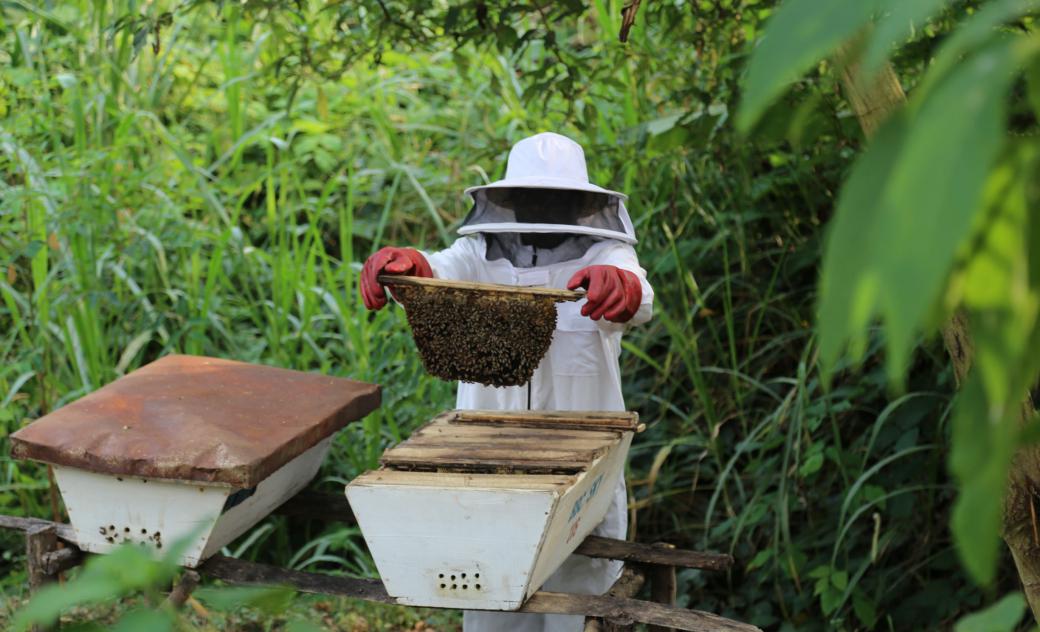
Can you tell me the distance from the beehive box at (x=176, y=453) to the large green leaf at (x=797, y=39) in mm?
2093

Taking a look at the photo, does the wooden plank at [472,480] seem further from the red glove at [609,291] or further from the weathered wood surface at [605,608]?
the red glove at [609,291]

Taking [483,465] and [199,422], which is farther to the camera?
[199,422]

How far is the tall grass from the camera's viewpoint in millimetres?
3830

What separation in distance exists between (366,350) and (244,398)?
1.21 m

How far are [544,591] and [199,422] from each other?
95 cm

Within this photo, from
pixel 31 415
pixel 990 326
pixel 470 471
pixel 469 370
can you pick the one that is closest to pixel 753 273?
pixel 469 370

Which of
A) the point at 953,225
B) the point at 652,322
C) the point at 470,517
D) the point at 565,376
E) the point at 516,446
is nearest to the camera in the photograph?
the point at 953,225

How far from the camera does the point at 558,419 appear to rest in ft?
9.18

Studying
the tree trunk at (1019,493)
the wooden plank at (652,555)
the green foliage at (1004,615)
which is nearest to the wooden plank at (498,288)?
the wooden plank at (652,555)

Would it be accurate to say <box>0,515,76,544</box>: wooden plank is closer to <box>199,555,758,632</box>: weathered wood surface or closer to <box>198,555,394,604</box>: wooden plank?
<box>198,555,394,604</box>: wooden plank

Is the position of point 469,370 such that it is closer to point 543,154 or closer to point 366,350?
point 543,154

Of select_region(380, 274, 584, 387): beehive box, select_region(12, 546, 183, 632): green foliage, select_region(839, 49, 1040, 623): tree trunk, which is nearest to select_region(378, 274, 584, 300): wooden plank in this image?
select_region(380, 274, 584, 387): beehive box

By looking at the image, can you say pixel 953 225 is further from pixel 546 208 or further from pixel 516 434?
pixel 546 208

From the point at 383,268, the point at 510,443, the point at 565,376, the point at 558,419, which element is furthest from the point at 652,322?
the point at 510,443
